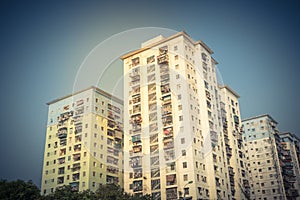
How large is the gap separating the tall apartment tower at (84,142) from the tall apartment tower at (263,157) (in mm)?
37602

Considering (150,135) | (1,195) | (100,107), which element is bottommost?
(1,195)

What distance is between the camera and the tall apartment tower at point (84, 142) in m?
62.2

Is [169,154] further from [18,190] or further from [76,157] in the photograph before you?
[18,190]

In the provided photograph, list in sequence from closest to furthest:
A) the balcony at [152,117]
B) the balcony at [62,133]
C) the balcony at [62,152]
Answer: the balcony at [152,117] < the balcony at [62,152] < the balcony at [62,133]

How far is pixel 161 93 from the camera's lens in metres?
56.1

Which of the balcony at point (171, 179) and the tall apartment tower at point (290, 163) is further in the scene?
the tall apartment tower at point (290, 163)

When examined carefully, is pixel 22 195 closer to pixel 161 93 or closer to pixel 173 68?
pixel 161 93

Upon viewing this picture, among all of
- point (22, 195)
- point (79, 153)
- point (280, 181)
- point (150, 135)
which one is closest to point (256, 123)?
A: point (280, 181)

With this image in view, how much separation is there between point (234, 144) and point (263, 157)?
23845 millimetres

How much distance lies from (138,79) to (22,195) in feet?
101

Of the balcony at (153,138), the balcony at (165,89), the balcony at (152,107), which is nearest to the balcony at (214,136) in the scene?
the balcony at (153,138)

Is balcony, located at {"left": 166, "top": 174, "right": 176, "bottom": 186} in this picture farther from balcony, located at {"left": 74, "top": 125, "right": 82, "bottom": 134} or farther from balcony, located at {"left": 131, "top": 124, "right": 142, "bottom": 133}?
balcony, located at {"left": 74, "top": 125, "right": 82, "bottom": 134}

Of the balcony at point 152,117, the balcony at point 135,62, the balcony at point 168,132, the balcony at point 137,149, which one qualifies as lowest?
the balcony at point 137,149

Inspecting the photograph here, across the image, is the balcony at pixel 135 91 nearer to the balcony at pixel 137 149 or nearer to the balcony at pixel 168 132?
the balcony at pixel 137 149
